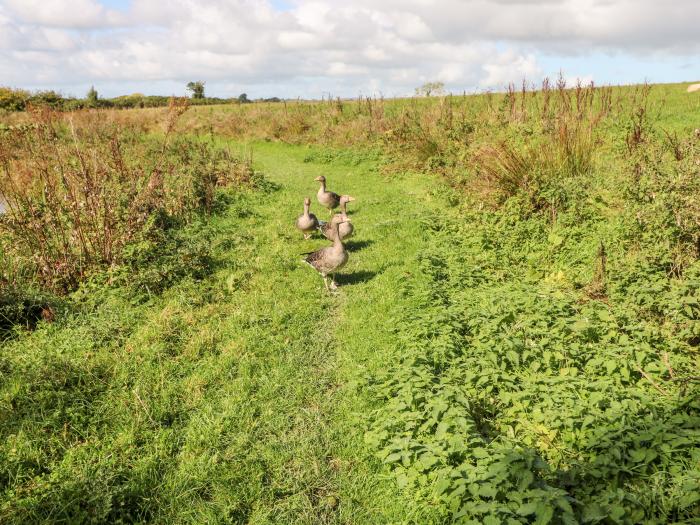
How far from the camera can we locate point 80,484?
3.96m

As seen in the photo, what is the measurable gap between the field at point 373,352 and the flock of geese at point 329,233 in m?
0.38

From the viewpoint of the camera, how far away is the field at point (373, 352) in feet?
12.8

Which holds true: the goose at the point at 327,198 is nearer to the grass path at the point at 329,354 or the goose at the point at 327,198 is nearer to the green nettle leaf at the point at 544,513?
the grass path at the point at 329,354

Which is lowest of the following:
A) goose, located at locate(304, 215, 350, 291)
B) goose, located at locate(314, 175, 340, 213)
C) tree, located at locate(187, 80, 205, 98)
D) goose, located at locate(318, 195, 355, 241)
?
goose, located at locate(304, 215, 350, 291)

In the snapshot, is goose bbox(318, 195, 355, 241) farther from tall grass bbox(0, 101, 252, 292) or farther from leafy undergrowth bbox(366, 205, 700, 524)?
tall grass bbox(0, 101, 252, 292)

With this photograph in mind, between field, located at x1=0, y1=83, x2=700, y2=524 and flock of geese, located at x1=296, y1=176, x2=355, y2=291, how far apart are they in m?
0.38

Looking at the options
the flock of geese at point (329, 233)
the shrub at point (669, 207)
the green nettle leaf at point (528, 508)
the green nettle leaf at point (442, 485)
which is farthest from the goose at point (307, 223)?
the green nettle leaf at point (528, 508)

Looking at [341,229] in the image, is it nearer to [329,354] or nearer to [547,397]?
[329,354]

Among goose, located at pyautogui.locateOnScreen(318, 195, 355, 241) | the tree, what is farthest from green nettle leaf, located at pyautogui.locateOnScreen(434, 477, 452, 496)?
the tree

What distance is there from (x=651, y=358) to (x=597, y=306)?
1298 mm

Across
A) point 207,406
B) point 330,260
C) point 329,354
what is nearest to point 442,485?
point 207,406

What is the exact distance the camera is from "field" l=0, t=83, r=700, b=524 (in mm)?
3893

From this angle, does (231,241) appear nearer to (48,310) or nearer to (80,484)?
(48,310)

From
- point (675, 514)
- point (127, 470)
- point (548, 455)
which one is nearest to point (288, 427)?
point (127, 470)
